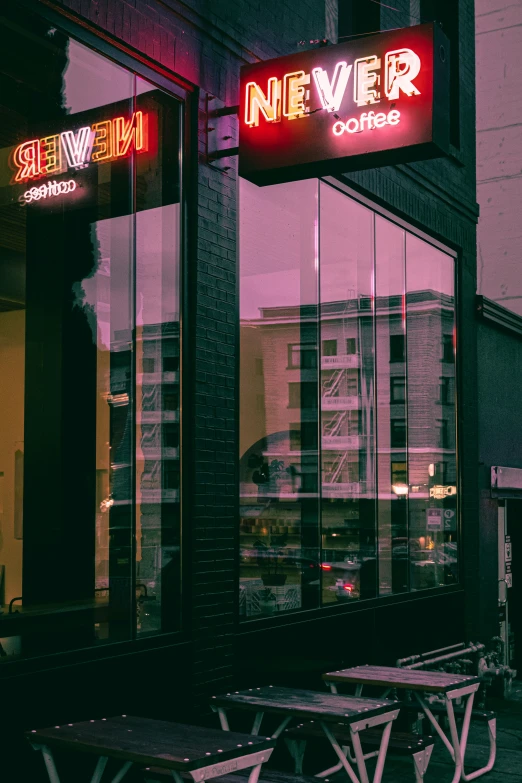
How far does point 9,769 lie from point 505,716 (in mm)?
6807

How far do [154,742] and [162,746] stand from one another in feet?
0.34

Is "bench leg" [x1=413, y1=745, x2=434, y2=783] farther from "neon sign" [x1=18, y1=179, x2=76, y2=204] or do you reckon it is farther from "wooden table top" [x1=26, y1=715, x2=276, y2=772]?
"neon sign" [x1=18, y1=179, x2=76, y2=204]

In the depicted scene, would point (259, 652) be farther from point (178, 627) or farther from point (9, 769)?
point (9, 769)

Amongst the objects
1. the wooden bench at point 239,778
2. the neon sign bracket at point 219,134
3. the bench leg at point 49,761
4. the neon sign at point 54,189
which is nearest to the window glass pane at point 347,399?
the neon sign bracket at point 219,134

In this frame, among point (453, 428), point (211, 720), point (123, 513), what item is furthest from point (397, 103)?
point (453, 428)

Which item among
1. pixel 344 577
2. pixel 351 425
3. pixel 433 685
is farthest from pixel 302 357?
pixel 433 685

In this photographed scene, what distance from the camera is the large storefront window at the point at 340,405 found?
25.3 feet

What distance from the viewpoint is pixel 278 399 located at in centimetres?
811

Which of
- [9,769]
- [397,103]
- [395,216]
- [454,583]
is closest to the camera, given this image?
[9,769]

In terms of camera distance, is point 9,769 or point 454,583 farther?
point 454,583

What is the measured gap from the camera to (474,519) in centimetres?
1144

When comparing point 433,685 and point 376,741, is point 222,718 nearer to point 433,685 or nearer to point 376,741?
point 376,741

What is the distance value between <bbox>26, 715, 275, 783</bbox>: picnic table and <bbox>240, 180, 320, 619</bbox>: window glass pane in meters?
2.33

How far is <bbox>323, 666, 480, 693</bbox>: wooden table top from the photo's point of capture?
6652 millimetres
